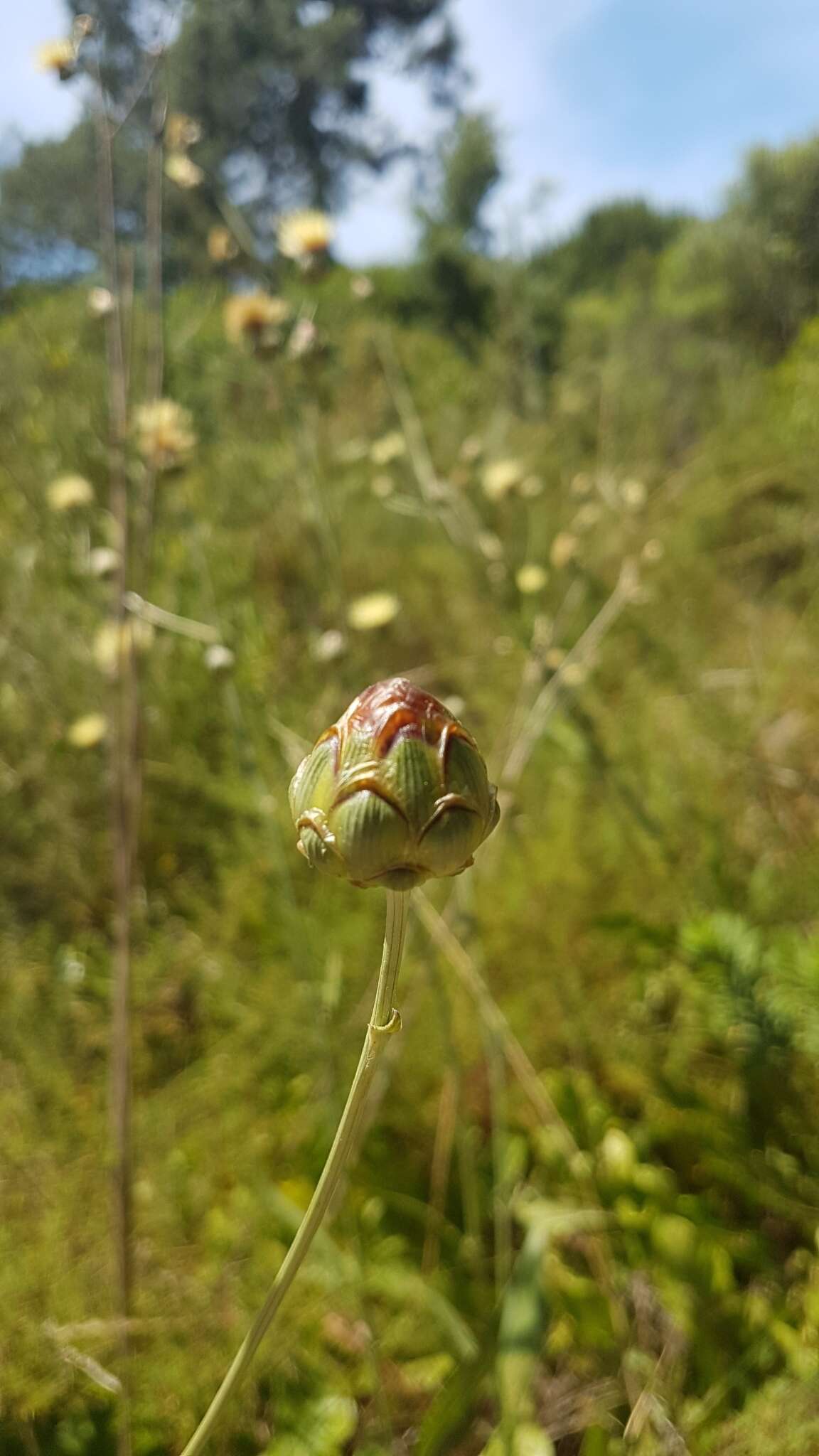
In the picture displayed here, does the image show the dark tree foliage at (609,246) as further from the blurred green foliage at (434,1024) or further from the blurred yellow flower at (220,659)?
the blurred yellow flower at (220,659)

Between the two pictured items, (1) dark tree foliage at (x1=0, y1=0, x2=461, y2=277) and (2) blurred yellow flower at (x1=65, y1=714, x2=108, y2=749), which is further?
(1) dark tree foliage at (x1=0, y1=0, x2=461, y2=277)

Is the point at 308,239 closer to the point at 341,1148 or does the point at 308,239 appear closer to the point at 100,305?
the point at 100,305

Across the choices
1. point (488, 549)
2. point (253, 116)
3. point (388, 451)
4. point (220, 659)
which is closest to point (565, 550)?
point (488, 549)

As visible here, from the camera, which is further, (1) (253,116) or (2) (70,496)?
(1) (253,116)

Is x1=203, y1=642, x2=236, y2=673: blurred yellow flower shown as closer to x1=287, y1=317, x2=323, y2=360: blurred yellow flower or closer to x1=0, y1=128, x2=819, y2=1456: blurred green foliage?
x1=0, y1=128, x2=819, y2=1456: blurred green foliage

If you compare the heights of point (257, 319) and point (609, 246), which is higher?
point (609, 246)

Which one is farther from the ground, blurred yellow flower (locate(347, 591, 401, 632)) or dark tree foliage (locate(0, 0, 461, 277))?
dark tree foliage (locate(0, 0, 461, 277))

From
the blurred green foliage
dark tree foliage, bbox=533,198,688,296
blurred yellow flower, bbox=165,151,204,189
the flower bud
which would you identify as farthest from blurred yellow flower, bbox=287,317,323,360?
dark tree foliage, bbox=533,198,688,296
